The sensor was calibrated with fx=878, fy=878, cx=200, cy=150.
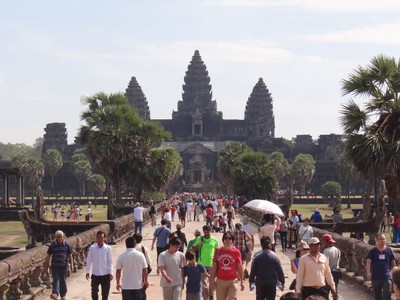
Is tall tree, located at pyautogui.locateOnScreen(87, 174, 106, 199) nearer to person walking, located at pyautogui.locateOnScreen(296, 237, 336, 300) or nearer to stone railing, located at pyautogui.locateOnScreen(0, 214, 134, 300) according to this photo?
stone railing, located at pyautogui.locateOnScreen(0, 214, 134, 300)

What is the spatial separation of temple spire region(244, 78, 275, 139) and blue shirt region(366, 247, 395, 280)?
166 metres

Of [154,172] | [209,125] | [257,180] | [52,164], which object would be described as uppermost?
[209,125]

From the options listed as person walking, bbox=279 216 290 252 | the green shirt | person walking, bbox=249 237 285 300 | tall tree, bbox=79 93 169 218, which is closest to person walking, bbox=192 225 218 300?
the green shirt

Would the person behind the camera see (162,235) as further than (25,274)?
Yes

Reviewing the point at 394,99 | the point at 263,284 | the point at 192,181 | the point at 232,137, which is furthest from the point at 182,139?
the point at 263,284

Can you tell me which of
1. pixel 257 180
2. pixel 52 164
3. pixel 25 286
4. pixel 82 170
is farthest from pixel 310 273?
pixel 52 164

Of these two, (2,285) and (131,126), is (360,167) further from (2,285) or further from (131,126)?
(131,126)

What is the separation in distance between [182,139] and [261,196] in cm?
12362

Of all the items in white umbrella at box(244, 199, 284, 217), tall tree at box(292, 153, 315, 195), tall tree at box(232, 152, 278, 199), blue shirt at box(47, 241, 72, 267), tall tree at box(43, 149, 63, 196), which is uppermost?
tall tree at box(43, 149, 63, 196)

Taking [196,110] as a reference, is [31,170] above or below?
below

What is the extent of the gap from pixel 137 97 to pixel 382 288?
166092 mm

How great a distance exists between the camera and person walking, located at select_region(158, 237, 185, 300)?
12.3m

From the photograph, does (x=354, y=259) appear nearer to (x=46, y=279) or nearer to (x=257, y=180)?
(x=46, y=279)

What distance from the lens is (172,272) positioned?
40.6 ft
